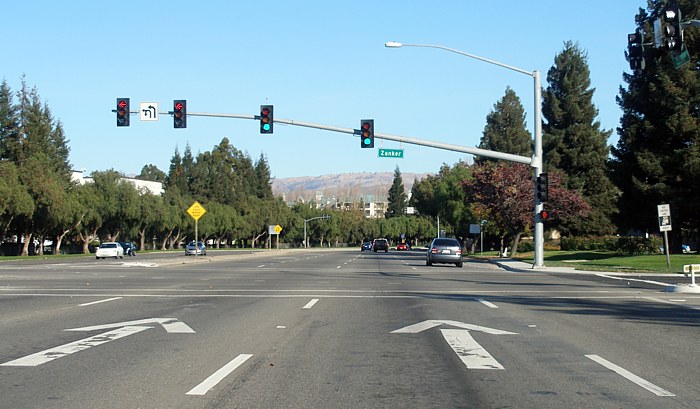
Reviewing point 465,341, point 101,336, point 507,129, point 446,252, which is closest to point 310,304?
point 101,336

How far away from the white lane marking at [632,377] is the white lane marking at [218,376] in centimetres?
482

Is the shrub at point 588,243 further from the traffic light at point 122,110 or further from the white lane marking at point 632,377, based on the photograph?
the white lane marking at point 632,377

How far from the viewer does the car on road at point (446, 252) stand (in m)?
46.2

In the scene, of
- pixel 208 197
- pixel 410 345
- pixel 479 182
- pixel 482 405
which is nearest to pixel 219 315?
pixel 410 345

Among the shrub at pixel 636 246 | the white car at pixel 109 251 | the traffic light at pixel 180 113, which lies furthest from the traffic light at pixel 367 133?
the white car at pixel 109 251

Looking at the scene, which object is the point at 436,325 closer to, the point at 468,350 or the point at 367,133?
the point at 468,350

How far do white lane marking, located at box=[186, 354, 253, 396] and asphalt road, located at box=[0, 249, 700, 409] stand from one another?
1 centimetres

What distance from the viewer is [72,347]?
463 inches

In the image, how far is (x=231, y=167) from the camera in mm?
156375

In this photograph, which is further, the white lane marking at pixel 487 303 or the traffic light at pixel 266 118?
the traffic light at pixel 266 118

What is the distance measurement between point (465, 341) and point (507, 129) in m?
92.5

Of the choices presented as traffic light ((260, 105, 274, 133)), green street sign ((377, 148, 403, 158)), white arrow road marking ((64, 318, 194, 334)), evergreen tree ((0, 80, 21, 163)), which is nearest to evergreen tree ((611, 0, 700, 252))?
green street sign ((377, 148, 403, 158))

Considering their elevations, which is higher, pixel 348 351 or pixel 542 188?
pixel 542 188

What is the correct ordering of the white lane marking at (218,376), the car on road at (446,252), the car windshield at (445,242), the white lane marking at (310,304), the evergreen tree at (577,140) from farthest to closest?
the evergreen tree at (577,140) → the car windshield at (445,242) → the car on road at (446,252) → the white lane marking at (310,304) → the white lane marking at (218,376)
